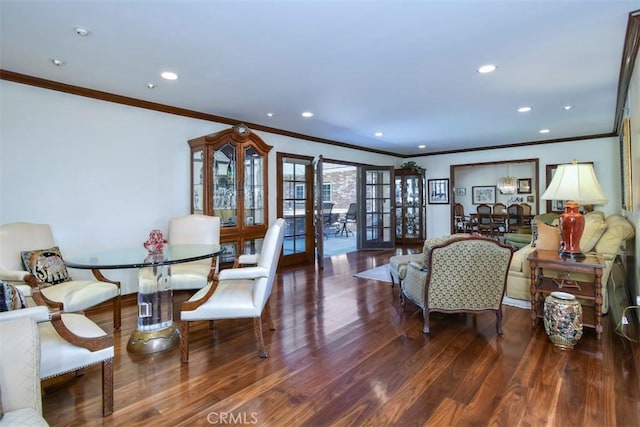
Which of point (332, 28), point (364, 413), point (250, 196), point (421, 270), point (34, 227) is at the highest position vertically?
point (332, 28)

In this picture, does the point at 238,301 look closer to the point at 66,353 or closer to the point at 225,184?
the point at 66,353

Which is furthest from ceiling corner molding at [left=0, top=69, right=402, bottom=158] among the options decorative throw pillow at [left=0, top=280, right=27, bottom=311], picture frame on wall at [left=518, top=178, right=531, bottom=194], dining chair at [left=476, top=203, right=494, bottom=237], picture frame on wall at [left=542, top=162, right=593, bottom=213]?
picture frame on wall at [left=518, top=178, right=531, bottom=194]

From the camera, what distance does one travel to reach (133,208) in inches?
156

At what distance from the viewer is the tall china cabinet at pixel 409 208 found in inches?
329

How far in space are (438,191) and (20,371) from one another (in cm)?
833

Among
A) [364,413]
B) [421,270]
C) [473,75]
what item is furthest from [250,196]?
[364,413]

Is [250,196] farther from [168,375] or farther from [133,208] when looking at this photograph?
[168,375]

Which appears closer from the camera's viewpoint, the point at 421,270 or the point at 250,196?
the point at 421,270

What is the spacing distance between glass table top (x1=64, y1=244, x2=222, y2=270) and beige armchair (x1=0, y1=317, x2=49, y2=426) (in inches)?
36.5

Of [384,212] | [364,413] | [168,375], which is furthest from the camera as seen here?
[384,212]

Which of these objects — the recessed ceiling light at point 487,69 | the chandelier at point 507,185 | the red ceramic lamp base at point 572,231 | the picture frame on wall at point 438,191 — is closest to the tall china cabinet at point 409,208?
the picture frame on wall at point 438,191

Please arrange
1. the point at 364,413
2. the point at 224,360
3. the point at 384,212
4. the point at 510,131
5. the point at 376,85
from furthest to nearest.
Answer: the point at 384,212 < the point at 510,131 < the point at 376,85 < the point at 224,360 < the point at 364,413

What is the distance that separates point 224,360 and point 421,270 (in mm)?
1794

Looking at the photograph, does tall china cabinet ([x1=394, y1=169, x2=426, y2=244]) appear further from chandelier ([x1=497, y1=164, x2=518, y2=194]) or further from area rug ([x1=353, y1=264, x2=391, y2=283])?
area rug ([x1=353, y1=264, x2=391, y2=283])
